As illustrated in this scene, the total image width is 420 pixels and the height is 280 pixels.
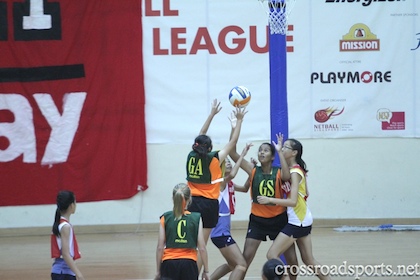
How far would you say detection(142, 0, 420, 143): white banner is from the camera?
14.9 meters

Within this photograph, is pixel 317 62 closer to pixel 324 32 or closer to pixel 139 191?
pixel 324 32

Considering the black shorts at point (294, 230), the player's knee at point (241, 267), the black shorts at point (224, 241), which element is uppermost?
the black shorts at point (294, 230)

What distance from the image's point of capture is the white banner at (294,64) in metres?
14.9

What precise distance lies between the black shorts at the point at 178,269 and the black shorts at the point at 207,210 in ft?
6.35

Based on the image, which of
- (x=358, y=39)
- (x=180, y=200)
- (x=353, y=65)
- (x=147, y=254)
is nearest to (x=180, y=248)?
(x=180, y=200)

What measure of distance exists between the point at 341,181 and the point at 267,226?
19.8ft

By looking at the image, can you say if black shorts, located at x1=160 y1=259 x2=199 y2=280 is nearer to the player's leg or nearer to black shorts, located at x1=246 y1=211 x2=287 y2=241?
black shorts, located at x1=246 y1=211 x2=287 y2=241

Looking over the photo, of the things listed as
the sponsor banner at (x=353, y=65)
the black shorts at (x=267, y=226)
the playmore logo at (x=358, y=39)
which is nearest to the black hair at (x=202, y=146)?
the black shorts at (x=267, y=226)

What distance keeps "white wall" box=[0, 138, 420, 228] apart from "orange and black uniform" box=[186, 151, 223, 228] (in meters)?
5.57

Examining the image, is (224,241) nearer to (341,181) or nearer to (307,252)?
(307,252)

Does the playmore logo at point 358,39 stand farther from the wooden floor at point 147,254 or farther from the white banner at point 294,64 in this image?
the wooden floor at point 147,254

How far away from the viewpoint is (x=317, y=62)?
14.9 metres

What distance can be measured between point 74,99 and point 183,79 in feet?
7.08

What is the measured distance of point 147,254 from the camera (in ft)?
41.2
